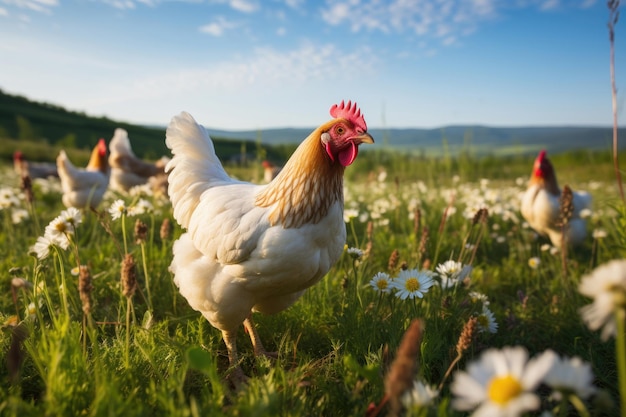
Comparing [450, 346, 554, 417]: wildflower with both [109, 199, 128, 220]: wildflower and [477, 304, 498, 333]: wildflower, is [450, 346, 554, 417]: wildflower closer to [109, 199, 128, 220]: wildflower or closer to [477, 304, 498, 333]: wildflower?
[477, 304, 498, 333]: wildflower

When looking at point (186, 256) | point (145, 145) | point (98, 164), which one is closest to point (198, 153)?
point (186, 256)

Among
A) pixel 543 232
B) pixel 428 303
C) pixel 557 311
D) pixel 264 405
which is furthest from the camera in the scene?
pixel 543 232

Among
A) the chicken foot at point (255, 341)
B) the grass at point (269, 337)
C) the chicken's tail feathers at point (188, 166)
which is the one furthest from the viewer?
the chicken's tail feathers at point (188, 166)

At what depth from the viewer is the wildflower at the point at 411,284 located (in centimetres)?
215

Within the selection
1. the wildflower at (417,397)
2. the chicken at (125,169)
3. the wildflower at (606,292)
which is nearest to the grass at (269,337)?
the wildflower at (417,397)

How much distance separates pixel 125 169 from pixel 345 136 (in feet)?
23.7

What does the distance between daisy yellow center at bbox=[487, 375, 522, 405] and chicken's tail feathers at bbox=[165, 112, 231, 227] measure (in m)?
2.01

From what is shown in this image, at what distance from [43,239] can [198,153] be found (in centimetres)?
97

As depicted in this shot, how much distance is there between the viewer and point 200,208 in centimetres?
234

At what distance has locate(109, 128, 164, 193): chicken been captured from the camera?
321 inches

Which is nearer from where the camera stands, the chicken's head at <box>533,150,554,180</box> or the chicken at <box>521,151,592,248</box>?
the chicken at <box>521,151,592,248</box>

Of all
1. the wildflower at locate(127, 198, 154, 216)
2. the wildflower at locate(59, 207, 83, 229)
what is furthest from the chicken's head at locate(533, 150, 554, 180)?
the wildflower at locate(59, 207, 83, 229)

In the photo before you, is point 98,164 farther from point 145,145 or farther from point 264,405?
point 145,145

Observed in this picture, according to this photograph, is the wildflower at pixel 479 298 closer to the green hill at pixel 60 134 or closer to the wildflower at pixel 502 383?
the wildflower at pixel 502 383
